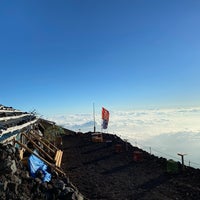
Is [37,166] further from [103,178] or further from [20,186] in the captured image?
[103,178]

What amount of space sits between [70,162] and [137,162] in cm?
733

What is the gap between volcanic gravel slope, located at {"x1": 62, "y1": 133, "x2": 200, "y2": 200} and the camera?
1994cm

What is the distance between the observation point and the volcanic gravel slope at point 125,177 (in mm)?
19938

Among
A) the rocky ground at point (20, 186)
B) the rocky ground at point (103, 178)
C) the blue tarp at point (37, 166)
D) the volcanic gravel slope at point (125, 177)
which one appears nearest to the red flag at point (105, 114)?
the rocky ground at point (103, 178)

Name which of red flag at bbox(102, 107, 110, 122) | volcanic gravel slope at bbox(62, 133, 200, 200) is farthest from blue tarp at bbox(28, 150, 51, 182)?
red flag at bbox(102, 107, 110, 122)

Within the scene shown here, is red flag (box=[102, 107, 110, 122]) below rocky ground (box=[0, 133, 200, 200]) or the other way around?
the other way around

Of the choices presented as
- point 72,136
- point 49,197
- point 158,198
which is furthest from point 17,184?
point 72,136

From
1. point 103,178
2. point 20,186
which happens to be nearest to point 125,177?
point 103,178

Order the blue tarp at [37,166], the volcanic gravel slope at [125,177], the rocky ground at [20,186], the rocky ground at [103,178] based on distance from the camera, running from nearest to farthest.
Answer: the rocky ground at [20,186] → the rocky ground at [103,178] → the blue tarp at [37,166] → the volcanic gravel slope at [125,177]

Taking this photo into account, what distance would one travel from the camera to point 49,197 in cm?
1532

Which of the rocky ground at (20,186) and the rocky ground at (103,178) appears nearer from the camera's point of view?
the rocky ground at (20,186)

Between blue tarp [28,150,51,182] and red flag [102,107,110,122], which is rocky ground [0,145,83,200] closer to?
blue tarp [28,150,51,182]

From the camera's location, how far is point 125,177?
24.4m

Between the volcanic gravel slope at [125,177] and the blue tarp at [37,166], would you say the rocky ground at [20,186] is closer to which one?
the blue tarp at [37,166]
